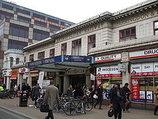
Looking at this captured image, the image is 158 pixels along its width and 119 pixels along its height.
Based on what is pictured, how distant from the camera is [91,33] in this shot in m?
20.3

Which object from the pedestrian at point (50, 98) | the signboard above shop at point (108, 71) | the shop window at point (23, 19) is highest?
the shop window at point (23, 19)

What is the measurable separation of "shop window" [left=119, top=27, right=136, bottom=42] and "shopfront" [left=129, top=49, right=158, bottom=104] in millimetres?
3767

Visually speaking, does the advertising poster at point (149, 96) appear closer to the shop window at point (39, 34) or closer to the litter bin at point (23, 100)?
the litter bin at point (23, 100)

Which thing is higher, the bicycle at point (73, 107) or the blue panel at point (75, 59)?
the blue panel at point (75, 59)

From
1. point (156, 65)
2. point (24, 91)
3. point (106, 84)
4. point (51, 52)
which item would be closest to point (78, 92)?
point (106, 84)

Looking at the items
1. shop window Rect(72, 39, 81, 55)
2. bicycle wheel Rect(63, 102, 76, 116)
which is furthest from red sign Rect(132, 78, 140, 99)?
shop window Rect(72, 39, 81, 55)

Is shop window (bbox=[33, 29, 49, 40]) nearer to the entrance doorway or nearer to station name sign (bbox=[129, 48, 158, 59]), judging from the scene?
the entrance doorway

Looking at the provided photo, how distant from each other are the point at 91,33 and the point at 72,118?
12.7 metres

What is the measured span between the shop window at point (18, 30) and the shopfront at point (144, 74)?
4040 centimetres

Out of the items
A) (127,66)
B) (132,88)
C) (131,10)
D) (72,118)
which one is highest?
(131,10)

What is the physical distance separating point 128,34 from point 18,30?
38684 millimetres

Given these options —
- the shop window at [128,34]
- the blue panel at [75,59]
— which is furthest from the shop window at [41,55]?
the shop window at [128,34]

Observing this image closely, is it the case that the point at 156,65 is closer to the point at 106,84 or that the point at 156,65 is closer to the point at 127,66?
the point at 127,66

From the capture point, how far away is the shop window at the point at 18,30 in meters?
47.4
